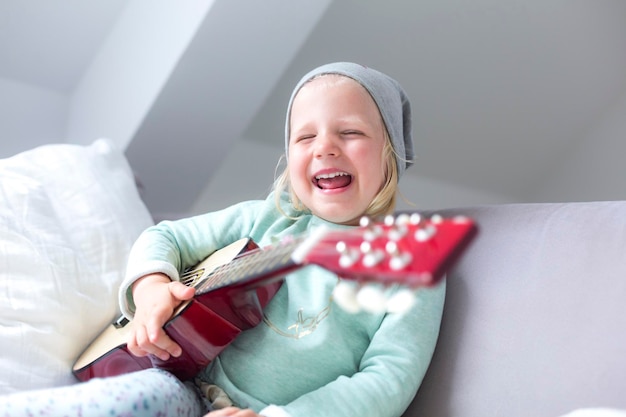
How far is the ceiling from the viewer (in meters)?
1.79

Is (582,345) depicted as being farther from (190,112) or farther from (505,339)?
(190,112)

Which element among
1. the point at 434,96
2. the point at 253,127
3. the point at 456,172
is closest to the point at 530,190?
the point at 456,172

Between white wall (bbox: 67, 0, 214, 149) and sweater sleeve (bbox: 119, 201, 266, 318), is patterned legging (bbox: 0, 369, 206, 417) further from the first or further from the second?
white wall (bbox: 67, 0, 214, 149)

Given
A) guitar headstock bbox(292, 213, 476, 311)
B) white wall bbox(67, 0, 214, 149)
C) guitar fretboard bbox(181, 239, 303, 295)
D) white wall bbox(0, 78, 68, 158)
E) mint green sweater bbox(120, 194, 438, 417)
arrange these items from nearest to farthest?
guitar headstock bbox(292, 213, 476, 311), guitar fretboard bbox(181, 239, 303, 295), mint green sweater bbox(120, 194, 438, 417), white wall bbox(67, 0, 214, 149), white wall bbox(0, 78, 68, 158)

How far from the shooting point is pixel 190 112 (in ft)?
5.43

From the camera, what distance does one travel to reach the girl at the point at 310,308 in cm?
91

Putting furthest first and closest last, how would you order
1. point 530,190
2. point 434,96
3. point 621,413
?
point 530,190 → point 434,96 → point 621,413

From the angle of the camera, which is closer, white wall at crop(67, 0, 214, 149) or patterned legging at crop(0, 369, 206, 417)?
patterned legging at crop(0, 369, 206, 417)

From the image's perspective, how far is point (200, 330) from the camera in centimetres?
92

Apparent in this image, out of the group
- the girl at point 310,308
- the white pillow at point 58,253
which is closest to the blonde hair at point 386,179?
the girl at point 310,308

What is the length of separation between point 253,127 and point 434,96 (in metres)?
0.54

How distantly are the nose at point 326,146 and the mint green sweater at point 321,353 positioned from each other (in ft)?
0.40

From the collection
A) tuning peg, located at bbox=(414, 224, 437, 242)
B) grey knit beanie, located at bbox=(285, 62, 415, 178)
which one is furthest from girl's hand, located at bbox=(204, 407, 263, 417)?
grey knit beanie, located at bbox=(285, 62, 415, 178)

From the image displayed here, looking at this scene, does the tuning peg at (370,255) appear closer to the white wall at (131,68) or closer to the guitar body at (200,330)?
the guitar body at (200,330)
